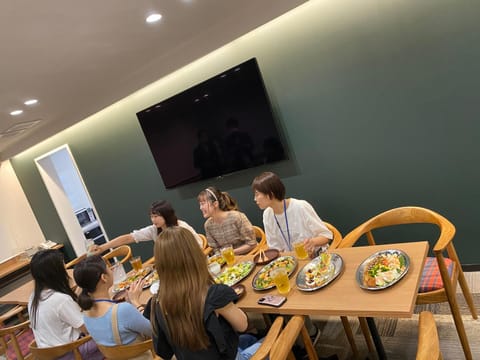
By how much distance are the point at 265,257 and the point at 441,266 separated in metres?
0.95

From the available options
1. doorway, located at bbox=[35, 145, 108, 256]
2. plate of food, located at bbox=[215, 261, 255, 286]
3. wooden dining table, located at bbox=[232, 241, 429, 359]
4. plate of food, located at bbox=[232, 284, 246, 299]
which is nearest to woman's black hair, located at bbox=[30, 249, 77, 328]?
plate of food, located at bbox=[215, 261, 255, 286]

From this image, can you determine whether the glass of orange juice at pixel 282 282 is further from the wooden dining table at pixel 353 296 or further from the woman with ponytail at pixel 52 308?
the woman with ponytail at pixel 52 308

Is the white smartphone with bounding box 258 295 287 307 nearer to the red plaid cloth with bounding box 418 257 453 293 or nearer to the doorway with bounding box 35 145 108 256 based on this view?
the red plaid cloth with bounding box 418 257 453 293

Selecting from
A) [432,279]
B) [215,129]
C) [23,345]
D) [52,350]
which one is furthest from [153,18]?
[23,345]

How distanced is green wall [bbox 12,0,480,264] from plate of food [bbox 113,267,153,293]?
4.46 ft

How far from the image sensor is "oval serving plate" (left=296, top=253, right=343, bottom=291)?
1.64m

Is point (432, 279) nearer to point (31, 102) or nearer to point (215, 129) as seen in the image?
point (215, 129)

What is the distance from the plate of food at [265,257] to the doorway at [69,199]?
3648 mm

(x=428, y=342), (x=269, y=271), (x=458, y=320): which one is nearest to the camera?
(x=428, y=342)

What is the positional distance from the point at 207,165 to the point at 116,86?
1302 millimetres

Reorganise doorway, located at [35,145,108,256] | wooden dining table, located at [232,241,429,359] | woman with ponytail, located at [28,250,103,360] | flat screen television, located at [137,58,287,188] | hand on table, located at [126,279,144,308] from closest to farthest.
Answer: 1. wooden dining table, located at [232,241,429,359]
2. hand on table, located at [126,279,144,308]
3. woman with ponytail, located at [28,250,103,360]
4. flat screen television, located at [137,58,287,188]
5. doorway, located at [35,145,108,256]

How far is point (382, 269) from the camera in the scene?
60.7 inches

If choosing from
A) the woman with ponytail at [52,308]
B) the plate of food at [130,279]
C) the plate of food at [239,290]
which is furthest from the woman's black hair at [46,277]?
the plate of food at [239,290]

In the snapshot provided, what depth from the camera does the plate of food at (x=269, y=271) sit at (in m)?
1.81
